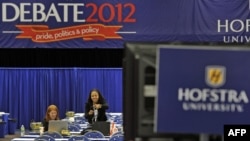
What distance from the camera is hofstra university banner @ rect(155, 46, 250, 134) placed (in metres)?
2.33

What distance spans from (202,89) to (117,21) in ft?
36.6

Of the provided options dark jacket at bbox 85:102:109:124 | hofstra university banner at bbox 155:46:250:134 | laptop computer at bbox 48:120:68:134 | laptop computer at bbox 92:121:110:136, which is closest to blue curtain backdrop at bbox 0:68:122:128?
dark jacket at bbox 85:102:109:124

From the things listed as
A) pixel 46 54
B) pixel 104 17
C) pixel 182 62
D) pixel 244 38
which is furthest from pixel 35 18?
pixel 182 62

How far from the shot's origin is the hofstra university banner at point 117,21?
13.3 m

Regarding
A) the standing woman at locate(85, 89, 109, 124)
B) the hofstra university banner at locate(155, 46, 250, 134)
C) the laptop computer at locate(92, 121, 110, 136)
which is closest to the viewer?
the hofstra university banner at locate(155, 46, 250, 134)

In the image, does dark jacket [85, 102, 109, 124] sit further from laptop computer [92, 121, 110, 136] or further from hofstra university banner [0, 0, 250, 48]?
hofstra university banner [0, 0, 250, 48]

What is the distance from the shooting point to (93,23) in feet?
44.4

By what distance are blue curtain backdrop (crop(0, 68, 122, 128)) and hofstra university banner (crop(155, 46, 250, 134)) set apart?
585 inches

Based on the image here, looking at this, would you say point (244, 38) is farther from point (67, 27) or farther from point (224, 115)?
point (224, 115)

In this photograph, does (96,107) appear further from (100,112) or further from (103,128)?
(103,128)

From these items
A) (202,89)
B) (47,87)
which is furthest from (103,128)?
(47,87)

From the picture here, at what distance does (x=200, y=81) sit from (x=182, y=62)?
114mm

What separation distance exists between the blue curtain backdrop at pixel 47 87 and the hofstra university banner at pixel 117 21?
3.75m

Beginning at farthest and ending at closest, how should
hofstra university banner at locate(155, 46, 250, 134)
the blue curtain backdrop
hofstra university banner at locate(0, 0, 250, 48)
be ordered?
1. the blue curtain backdrop
2. hofstra university banner at locate(0, 0, 250, 48)
3. hofstra university banner at locate(155, 46, 250, 134)
